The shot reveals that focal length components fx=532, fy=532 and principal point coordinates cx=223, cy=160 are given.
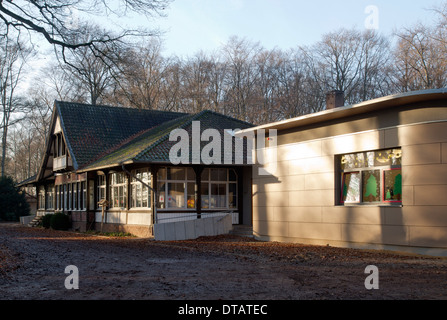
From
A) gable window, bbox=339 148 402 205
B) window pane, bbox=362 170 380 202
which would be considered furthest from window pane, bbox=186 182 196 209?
window pane, bbox=362 170 380 202

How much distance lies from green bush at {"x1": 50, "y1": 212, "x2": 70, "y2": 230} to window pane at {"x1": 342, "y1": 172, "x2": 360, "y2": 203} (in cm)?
2129

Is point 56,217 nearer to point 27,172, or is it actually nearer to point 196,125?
point 196,125

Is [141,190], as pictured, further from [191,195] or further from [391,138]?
[391,138]

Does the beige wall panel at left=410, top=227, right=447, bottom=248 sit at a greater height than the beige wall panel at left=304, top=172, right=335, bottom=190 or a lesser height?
lesser

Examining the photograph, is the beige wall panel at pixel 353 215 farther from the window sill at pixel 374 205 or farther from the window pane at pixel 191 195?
the window pane at pixel 191 195

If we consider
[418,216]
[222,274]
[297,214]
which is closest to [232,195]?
[297,214]

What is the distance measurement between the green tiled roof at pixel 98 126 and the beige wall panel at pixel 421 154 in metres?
19.2

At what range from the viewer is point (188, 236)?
21422 millimetres

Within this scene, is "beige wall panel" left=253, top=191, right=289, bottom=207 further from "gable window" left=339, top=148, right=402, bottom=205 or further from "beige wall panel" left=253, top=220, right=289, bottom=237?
"gable window" left=339, top=148, right=402, bottom=205

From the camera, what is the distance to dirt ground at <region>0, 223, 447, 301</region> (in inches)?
324

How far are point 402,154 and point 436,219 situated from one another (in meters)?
1.99

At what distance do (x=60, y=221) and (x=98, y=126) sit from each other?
249 inches

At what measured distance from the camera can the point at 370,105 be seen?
14781 millimetres
